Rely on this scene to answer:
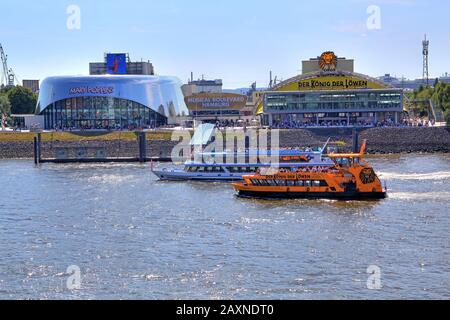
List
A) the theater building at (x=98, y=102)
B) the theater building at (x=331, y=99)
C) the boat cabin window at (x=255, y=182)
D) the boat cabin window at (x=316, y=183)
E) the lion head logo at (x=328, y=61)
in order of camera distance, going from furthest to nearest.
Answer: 1. the theater building at (x=98, y=102)
2. the lion head logo at (x=328, y=61)
3. the theater building at (x=331, y=99)
4. the boat cabin window at (x=255, y=182)
5. the boat cabin window at (x=316, y=183)

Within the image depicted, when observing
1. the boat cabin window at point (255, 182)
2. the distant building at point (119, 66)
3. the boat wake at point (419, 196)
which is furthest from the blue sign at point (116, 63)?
the boat wake at point (419, 196)

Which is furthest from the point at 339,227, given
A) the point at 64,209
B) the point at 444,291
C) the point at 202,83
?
the point at 202,83

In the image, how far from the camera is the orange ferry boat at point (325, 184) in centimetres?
3884

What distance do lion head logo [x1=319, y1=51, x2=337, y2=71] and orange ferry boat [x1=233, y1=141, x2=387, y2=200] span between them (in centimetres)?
4406

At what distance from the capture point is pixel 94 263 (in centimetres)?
2409

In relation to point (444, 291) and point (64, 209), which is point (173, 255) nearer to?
point (444, 291)

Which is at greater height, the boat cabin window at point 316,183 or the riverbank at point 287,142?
the riverbank at point 287,142

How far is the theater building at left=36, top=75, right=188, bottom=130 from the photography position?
91500 millimetres

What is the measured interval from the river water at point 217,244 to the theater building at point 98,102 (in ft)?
157

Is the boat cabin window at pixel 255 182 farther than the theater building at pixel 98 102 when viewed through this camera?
No

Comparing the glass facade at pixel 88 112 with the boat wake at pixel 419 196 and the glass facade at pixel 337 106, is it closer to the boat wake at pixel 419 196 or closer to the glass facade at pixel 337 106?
the glass facade at pixel 337 106

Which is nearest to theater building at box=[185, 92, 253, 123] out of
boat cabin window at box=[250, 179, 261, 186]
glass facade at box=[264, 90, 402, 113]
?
glass facade at box=[264, 90, 402, 113]

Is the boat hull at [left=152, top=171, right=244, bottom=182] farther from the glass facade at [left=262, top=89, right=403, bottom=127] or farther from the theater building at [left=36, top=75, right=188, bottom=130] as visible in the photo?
the theater building at [left=36, top=75, right=188, bottom=130]
